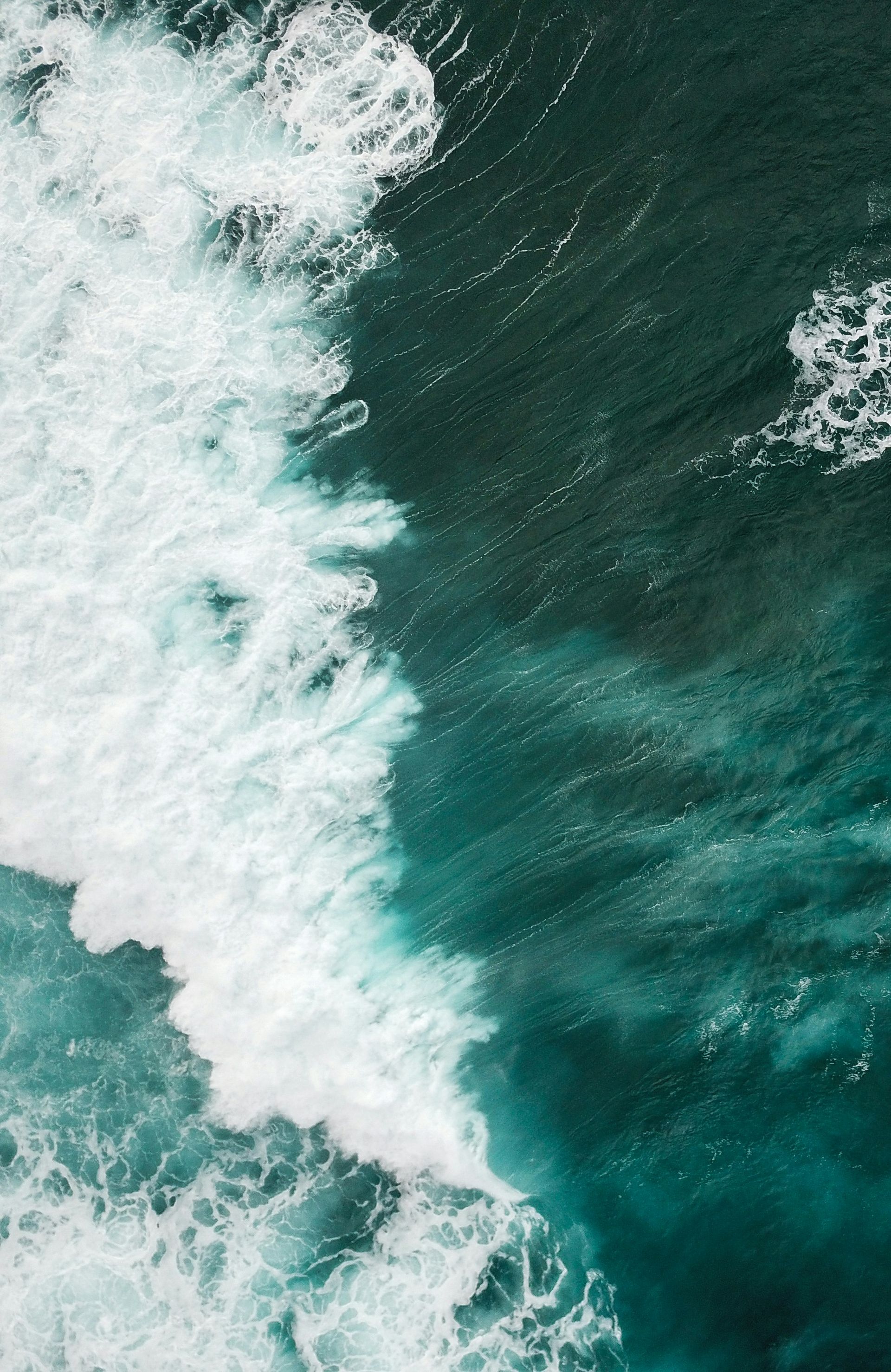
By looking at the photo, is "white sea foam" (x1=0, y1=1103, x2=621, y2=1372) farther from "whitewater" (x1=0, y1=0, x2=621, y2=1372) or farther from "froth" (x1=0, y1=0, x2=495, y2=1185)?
"froth" (x1=0, y1=0, x2=495, y2=1185)

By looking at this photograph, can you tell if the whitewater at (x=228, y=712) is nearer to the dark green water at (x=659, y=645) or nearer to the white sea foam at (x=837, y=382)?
the dark green water at (x=659, y=645)

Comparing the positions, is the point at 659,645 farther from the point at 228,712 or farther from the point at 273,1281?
the point at 273,1281

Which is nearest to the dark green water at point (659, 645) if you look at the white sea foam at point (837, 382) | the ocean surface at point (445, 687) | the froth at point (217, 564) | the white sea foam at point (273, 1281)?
the ocean surface at point (445, 687)

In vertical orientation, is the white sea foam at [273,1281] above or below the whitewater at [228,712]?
below

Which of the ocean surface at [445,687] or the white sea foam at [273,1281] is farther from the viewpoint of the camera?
the ocean surface at [445,687]

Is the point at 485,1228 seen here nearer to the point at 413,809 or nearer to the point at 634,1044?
the point at 634,1044
